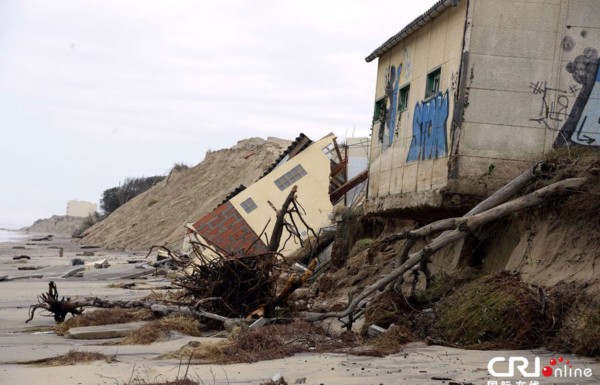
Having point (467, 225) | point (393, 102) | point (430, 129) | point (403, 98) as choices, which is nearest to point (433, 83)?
point (430, 129)

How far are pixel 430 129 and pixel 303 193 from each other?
663 inches

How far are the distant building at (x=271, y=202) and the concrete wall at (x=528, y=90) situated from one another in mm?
17183

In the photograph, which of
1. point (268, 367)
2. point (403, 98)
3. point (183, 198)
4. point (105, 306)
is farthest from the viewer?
point (183, 198)

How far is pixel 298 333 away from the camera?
456 inches

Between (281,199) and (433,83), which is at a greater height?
(433,83)

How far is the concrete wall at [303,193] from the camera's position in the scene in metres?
31.0

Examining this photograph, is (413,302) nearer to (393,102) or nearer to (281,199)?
(393,102)

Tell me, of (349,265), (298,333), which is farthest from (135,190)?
(298,333)

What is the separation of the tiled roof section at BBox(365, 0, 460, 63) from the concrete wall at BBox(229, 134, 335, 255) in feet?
40.2

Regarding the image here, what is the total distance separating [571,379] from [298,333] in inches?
174

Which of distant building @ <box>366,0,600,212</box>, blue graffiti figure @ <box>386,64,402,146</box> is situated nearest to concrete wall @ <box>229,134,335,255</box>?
blue graffiti figure @ <box>386,64,402,146</box>

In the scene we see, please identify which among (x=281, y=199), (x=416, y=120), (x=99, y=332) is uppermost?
(x=416, y=120)

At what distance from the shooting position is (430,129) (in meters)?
14.7

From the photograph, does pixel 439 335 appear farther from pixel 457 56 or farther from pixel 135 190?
pixel 135 190
